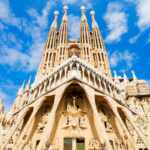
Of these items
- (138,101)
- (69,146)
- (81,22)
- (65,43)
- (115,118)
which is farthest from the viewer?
(81,22)

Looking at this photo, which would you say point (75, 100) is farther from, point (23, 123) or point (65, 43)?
point (65, 43)

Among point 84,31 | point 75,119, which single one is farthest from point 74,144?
point 84,31

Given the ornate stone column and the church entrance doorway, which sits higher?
the ornate stone column

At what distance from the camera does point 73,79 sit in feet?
56.3

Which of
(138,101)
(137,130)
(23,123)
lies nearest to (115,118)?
(137,130)

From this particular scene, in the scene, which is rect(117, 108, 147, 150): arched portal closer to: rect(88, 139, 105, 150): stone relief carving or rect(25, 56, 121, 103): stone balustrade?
rect(25, 56, 121, 103): stone balustrade

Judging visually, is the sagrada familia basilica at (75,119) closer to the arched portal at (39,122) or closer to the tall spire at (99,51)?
the arched portal at (39,122)

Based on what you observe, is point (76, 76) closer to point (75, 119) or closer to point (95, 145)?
point (75, 119)

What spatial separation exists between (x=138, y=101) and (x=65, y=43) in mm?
18318

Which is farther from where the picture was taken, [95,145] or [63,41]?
[63,41]

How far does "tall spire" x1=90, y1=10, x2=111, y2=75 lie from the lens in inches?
1304

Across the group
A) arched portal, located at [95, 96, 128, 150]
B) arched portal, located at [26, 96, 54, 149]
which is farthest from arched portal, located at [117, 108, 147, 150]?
arched portal, located at [26, 96, 54, 149]

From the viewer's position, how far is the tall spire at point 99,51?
33.1 m

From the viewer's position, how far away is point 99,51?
35.7 m
